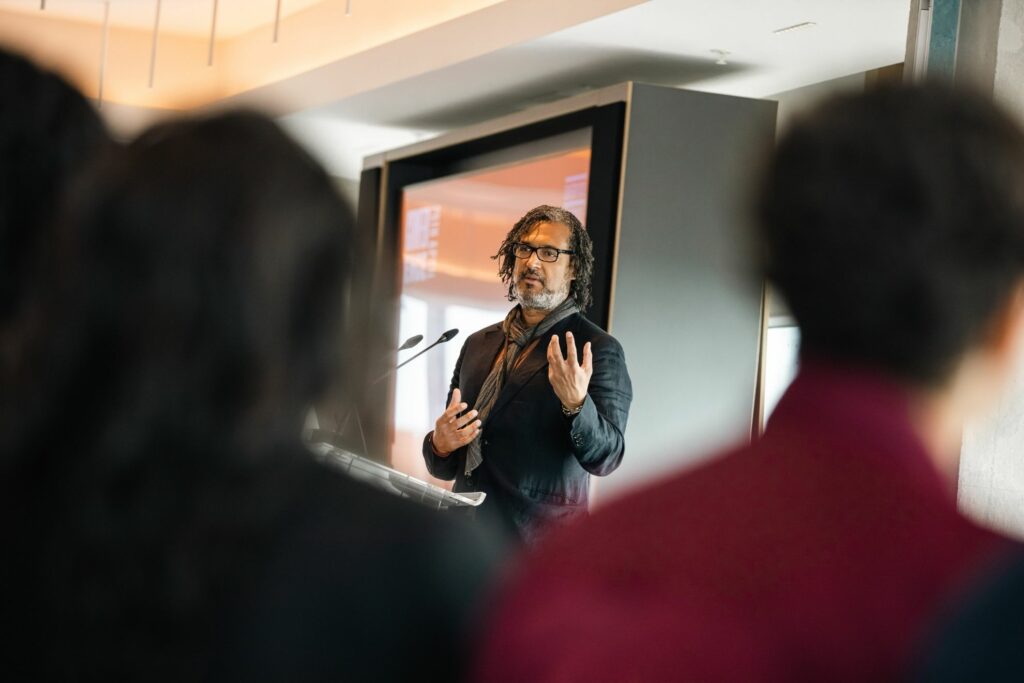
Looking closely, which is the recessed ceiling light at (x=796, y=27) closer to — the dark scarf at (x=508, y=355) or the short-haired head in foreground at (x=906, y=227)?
the dark scarf at (x=508, y=355)

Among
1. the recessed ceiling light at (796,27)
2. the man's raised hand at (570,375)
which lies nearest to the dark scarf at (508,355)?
the man's raised hand at (570,375)

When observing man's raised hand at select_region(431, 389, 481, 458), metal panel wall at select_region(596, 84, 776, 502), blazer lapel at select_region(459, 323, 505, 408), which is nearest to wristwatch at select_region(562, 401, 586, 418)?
man's raised hand at select_region(431, 389, 481, 458)

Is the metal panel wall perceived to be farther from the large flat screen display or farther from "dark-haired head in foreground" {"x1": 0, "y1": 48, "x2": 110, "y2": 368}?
"dark-haired head in foreground" {"x1": 0, "y1": 48, "x2": 110, "y2": 368}

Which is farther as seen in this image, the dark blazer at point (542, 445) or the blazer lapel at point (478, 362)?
the blazer lapel at point (478, 362)

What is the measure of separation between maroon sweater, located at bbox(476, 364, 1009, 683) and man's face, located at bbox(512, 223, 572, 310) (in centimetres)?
273

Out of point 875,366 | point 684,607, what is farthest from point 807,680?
point 875,366

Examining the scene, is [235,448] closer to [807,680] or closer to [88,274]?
[88,274]

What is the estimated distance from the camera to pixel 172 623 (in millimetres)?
852

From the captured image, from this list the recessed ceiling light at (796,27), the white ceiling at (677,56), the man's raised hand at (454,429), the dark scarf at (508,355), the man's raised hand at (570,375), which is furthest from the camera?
the recessed ceiling light at (796,27)

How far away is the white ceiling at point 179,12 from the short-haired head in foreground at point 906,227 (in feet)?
27.3

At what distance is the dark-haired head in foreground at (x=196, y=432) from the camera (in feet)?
2.68

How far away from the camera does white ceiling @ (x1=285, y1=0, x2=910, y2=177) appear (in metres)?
5.45

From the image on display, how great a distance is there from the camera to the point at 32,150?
3.84 feet

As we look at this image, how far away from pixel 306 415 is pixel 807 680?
0.37m
